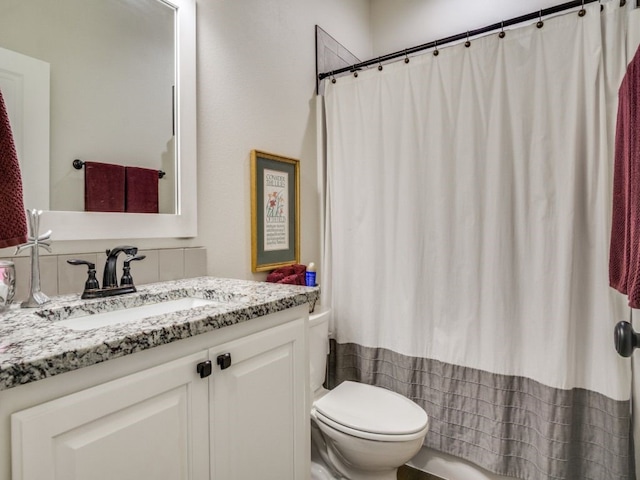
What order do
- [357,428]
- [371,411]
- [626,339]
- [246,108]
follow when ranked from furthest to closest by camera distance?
[246,108], [371,411], [357,428], [626,339]

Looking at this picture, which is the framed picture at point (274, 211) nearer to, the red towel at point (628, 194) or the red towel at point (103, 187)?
the red towel at point (103, 187)

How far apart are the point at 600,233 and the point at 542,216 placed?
0.20 meters

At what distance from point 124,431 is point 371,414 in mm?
1018

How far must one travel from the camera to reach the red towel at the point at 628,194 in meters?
0.89

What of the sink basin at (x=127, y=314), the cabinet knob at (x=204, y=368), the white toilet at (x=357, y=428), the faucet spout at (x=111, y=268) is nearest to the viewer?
the cabinet knob at (x=204, y=368)

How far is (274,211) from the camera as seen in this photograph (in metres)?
1.79

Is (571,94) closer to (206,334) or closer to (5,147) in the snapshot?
(206,334)

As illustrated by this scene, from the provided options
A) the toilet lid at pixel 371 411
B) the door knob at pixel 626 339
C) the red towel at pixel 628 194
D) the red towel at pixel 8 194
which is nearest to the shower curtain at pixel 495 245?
the red towel at pixel 628 194

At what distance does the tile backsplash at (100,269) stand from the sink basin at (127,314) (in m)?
0.16

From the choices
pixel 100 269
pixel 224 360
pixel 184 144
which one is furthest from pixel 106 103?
pixel 224 360

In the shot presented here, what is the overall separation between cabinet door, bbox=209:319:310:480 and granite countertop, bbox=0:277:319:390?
0.29 ft

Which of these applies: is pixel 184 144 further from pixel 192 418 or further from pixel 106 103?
pixel 192 418

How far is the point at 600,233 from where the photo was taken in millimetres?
1364

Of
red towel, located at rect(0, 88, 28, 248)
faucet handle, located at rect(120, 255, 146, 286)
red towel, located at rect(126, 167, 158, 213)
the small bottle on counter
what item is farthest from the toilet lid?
red towel, located at rect(0, 88, 28, 248)
